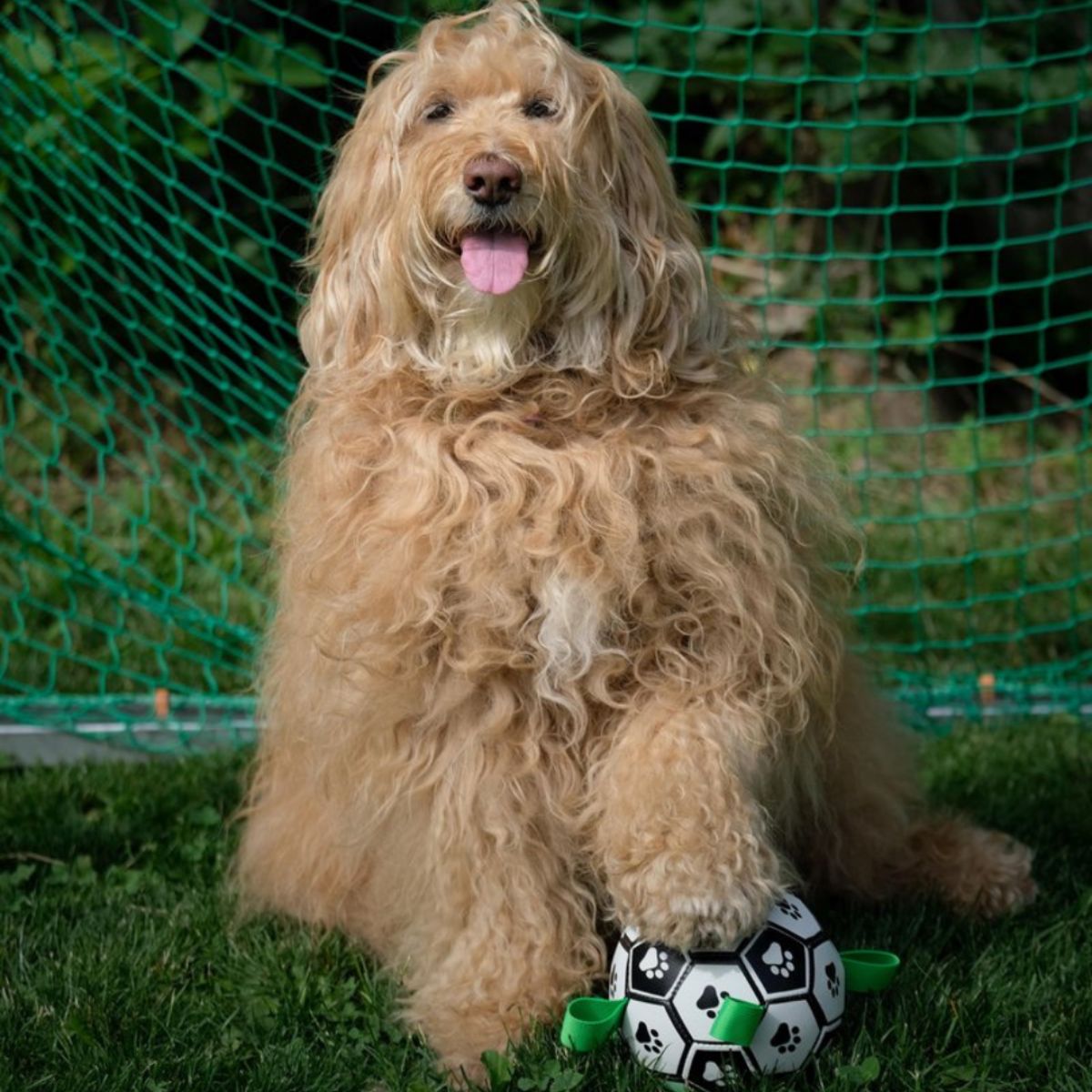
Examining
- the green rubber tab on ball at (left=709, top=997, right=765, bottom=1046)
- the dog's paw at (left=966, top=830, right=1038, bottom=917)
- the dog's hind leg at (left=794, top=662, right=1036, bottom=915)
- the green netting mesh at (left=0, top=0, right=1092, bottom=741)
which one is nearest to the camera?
the green rubber tab on ball at (left=709, top=997, right=765, bottom=1046)

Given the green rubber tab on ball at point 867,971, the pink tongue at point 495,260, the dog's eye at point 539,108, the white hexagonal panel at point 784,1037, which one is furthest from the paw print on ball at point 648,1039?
the dog's eye at point 539,108

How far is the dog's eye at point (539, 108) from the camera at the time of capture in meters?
2.65

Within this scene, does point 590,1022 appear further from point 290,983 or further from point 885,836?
point 885,836

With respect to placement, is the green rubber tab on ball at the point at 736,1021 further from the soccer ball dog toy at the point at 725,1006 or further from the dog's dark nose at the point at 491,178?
the dog's dark nose at the point at 491,178

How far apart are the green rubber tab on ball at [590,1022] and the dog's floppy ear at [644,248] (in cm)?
94

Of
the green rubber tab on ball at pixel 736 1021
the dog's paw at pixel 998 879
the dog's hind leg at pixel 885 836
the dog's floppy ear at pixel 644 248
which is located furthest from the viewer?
the dog's paw at pixel 998 879

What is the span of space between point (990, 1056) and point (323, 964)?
1.17 meters

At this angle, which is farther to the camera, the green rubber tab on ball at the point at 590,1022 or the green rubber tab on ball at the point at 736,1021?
the green rubber tab on ball at the point at 590,1022

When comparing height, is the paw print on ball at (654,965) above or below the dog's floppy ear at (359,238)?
below

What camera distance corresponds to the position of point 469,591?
8.14ft

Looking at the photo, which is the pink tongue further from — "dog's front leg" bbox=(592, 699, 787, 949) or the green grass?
the green grass

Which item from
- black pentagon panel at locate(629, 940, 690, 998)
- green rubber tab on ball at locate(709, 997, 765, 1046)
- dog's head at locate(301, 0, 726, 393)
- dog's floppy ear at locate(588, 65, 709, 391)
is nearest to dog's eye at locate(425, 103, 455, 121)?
dog's head at locate(301, 0, 726, 393)

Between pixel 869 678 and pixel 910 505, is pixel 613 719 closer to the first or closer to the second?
pixel 869 678

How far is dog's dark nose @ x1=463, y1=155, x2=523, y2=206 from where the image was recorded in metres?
2.46
